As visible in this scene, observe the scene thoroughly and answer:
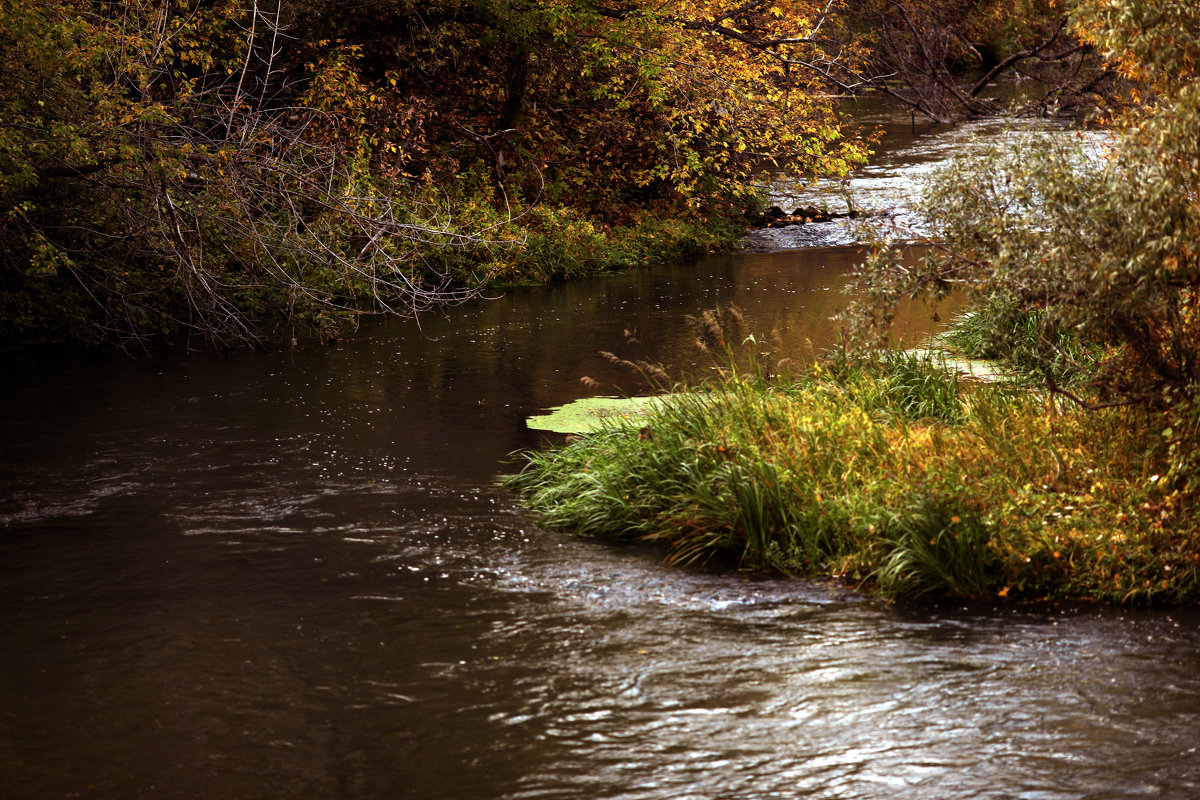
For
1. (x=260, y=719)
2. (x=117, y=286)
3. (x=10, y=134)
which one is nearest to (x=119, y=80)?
(x=10, y=134)

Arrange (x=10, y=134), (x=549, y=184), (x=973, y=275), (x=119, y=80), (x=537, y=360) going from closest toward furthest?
(x=973, y=275), (x=10, y=134), (x=119, y=80), (x=537, y=360), (x=549, y=184)

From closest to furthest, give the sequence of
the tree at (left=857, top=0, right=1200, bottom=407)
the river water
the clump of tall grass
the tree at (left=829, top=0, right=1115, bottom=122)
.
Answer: the river water → the tree at (left=857, top=0, right=1200, bottom=407) → the clump of tall grass → the tree at (left=829, top=0, right=1115, bottom=122)

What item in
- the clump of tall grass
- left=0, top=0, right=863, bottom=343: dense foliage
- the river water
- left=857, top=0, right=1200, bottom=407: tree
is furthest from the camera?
left=0, top=0, right=863, bottom=343: dense foliage

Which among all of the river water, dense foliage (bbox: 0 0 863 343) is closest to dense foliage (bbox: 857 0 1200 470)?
the river water

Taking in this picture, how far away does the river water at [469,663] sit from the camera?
5121 mm

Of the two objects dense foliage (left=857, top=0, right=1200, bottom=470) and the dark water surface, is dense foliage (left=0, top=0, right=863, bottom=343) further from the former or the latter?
dense foliage (left=857, top=0, right=1200, bottom=470)

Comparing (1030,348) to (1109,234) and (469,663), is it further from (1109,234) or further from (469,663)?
(469,663)

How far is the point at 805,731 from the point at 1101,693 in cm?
133

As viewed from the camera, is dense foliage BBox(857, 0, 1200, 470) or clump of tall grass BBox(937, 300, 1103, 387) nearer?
dense foliage BBox(857, 0, 1200, 470)

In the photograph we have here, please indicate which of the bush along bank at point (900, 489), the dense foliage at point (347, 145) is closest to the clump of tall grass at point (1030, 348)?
the bush along bank at point (900, 489)

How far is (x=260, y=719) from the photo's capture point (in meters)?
5.72

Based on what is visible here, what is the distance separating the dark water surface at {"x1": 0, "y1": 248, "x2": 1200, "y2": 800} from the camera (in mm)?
5121

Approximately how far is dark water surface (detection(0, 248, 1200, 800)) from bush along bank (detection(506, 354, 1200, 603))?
243 millimetres

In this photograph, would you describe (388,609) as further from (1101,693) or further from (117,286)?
(117,286)
